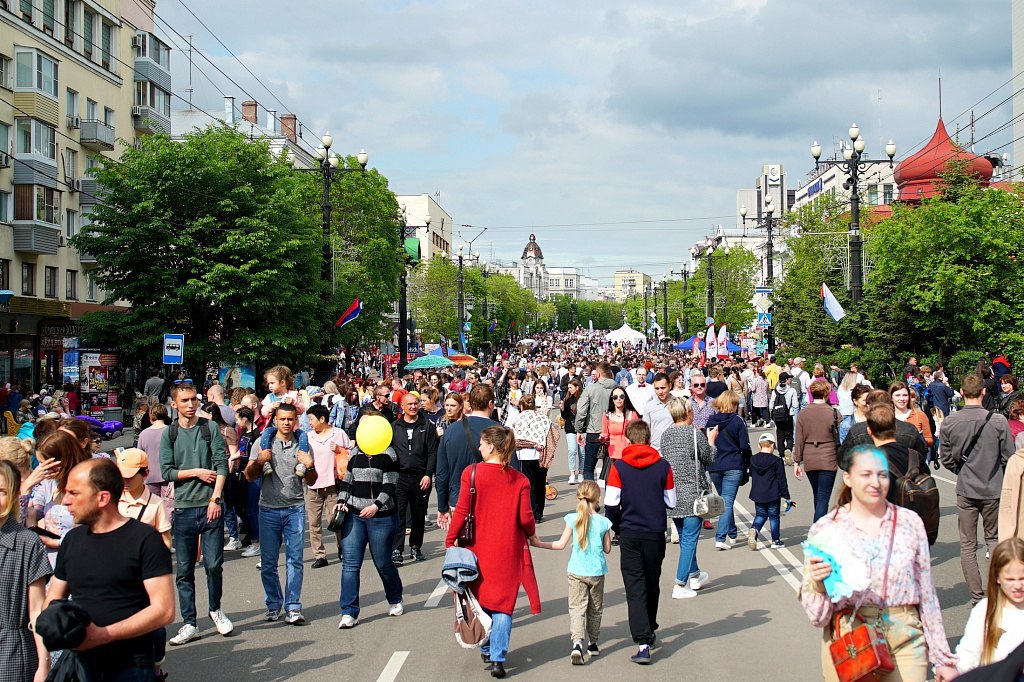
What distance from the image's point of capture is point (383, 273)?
175 ft

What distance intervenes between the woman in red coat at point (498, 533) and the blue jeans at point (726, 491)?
16.1 feet

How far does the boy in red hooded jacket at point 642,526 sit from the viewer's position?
25.3ft

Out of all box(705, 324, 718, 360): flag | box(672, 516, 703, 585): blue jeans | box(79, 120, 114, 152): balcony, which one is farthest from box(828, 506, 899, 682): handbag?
box(79, 120, 114, 152): balcony

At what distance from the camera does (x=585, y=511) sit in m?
7.74

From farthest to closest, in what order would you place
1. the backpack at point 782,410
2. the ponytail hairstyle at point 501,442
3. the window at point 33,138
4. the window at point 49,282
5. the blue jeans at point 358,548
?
1. the window at point 49,282
2. the window at point 33,138
3. the backpack at point 782,410
4. the blue jeans at point 358,548
5. the ponytail hairstyle at point 501,442

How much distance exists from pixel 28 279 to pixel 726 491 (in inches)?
1323

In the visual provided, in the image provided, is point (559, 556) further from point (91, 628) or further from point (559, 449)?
point (559, 449)

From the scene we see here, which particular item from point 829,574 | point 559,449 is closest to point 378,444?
point 829,574

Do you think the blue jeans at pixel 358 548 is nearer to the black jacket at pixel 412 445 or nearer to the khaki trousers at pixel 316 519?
the black jacket at pixel 412 445

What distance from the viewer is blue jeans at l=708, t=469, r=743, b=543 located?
1177cm

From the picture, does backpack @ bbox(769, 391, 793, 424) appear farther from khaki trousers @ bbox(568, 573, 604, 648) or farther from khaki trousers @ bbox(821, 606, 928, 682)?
khaki trousers @ bbox(821, 606, 928, 682)

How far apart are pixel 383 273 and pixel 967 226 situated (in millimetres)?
30189

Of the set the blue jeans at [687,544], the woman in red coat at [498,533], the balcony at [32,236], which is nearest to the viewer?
the woman in red coat at [498,533]

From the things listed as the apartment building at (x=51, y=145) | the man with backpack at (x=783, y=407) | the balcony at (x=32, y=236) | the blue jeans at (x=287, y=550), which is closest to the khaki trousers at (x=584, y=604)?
the blue jeans at (x=287, y=550)
